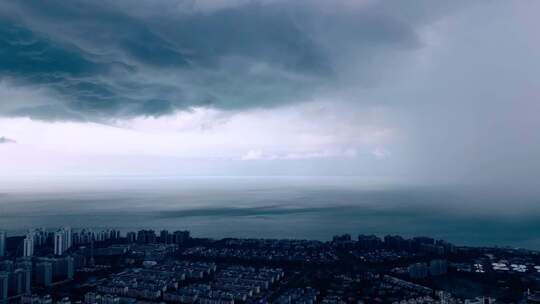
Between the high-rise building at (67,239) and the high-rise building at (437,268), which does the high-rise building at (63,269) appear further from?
the high-rise building at (437,268)

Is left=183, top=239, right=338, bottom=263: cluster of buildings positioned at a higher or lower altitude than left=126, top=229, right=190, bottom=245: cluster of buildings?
lower

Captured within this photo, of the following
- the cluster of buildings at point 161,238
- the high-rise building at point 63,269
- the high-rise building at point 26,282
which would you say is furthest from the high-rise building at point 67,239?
the high-rise building at point 26,282

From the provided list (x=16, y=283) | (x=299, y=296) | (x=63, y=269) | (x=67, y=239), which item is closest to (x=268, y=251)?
(x=299, y=296)

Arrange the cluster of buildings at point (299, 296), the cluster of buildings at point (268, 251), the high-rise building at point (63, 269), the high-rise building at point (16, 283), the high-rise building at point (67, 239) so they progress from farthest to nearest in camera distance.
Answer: the high-rise building at point (67, 239) → the cluster of buildings at point (268, 251) → the high-rise building at point (63, 269) → the high-rise building at point (16, 283) → the cluster of buildings at point (299, 296)

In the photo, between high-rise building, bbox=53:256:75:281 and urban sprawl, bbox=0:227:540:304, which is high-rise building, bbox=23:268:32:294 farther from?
high-rise building, bbox=53:256:75:281

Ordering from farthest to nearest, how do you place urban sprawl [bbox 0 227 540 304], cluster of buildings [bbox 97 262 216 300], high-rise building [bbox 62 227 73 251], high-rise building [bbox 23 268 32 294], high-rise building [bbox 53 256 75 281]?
1. high-rise building [bbox 62 227 73 251]
2. high-rise building [bbox 53 256 75 281]
3. high-rise building [bbox 23 268 32 294]
4. cluster of buildings [bbox 97 262 216 300]
5. urban sprawl [bbox 0 227 540 304]

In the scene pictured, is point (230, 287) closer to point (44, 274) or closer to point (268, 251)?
point (44, 274)

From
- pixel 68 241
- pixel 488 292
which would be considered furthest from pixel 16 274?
pixel 488 292

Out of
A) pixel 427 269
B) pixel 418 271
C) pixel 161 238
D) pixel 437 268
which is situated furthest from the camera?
pixel 161 238

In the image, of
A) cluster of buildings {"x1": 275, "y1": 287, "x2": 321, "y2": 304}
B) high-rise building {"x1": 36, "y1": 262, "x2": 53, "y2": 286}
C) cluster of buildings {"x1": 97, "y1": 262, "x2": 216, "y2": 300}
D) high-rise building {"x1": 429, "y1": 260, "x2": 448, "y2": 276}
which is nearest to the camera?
cluster of buildings {"x1": 275, "y1": 287, "x2": 321, "y2": 304}

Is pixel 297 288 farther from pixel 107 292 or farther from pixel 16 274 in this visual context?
pixel 16 274

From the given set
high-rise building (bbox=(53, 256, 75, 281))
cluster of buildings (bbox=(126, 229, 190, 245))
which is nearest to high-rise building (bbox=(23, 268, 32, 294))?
high-rise building (bbox=(53, 256, 75, 281))

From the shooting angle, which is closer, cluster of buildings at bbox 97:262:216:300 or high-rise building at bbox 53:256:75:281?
cluster of buildings at bbox 97:262:216:300
